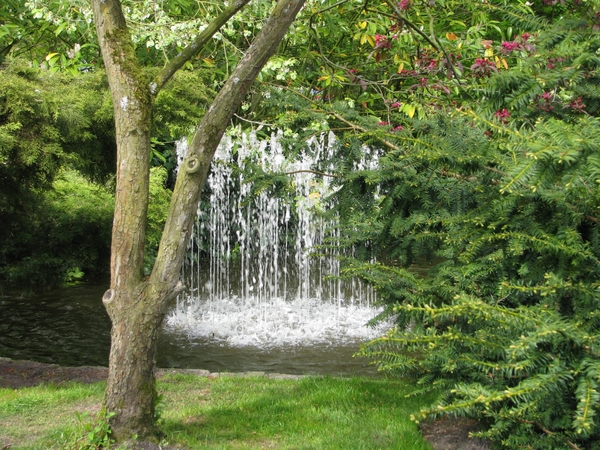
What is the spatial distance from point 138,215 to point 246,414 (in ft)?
5.83

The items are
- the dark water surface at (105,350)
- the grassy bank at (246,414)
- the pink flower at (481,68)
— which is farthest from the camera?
the dark water surface at (105,350)

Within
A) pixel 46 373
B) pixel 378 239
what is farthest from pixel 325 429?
pixel 46 373

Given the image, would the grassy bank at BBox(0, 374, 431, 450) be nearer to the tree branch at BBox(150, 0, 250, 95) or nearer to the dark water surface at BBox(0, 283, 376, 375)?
the dark water surface at BBox(0, 283, 376, 375)

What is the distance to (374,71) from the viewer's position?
8859mm

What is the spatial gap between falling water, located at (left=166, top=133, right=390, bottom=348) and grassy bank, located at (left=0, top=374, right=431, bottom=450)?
1078mm

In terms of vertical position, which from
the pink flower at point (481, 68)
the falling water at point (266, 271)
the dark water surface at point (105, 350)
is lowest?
the dark water surface at point (105, 350)

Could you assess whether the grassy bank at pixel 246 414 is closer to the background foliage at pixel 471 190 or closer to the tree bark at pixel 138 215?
the tree bark at pixel 138 215

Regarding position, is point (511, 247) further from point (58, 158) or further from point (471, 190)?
point (58, 158)

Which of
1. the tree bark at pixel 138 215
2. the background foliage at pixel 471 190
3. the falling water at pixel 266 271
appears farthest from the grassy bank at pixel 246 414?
the falling water at pixel 266 271

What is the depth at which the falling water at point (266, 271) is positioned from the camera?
23.9 feet

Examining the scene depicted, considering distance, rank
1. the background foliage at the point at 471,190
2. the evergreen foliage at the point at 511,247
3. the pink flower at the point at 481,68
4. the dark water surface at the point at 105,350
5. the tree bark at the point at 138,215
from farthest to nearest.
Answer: the dark water surface at the point at 105,350
the pink flower at the point at 481,68
the tree bark at the point at 138,215
the background foliage at the point at 471,190
the evergreen foliage at the point at 511,247

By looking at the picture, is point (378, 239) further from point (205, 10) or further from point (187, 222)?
point (205, 10)

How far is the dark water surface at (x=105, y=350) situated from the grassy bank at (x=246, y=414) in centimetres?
141

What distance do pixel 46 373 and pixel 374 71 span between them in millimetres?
5728
